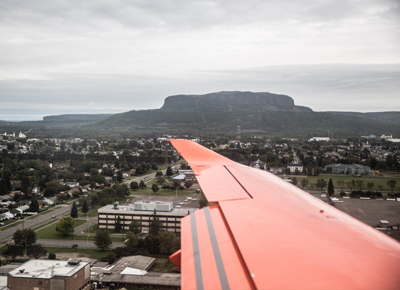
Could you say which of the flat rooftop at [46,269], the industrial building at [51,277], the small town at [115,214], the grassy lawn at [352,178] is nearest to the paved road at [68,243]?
the small town at [115,214]

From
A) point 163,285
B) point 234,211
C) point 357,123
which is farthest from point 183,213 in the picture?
point 357,123

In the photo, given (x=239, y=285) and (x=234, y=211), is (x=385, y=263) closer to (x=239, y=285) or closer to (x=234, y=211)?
(x=239, y=285)

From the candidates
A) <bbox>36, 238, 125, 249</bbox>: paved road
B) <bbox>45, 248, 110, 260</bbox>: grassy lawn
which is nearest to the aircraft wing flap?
<bbox>45, 248, 110, 260</bbox>: grassy lawn

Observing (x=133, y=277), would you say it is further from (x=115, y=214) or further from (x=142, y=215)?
(x=115, y=214)

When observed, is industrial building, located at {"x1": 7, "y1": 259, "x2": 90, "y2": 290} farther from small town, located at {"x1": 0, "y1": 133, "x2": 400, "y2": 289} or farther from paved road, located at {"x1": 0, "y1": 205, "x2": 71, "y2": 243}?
paved road, located at {"x1": 0, "y1": 205, "x2": 71, "y2": 243}

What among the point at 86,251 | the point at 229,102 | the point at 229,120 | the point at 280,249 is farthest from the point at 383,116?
the point at 280,249

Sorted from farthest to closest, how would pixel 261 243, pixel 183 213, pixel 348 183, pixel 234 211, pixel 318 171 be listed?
1. pixel 318 171
2. pixel 348 183
3. pixel 183 213
4. pixel 234 211
5. pixel 261 243
